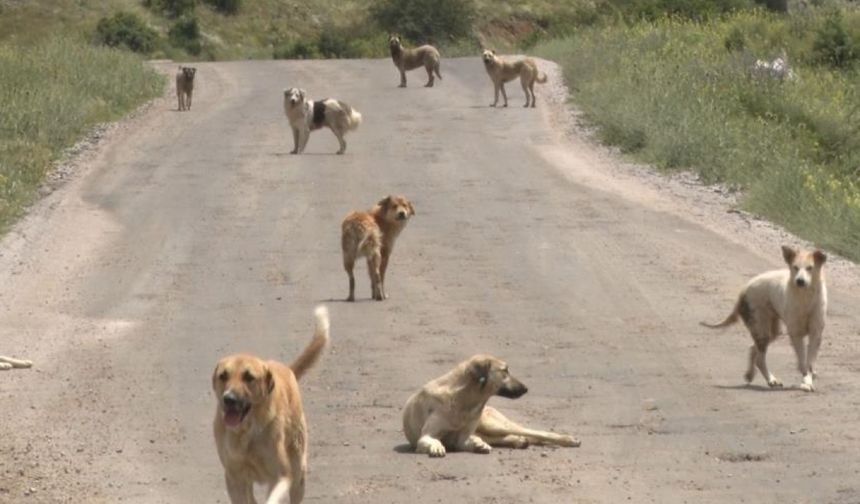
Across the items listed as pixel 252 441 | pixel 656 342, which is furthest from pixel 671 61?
pixel 252 441

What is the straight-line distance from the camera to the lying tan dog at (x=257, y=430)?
8.76 meters

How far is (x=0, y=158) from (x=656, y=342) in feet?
44.1

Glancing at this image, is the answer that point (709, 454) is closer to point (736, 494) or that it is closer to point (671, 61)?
point (736, 494)

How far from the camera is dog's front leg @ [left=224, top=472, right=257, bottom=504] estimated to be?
357 inches

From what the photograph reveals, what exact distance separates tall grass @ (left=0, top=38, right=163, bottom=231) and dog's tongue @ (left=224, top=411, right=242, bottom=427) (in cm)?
1463

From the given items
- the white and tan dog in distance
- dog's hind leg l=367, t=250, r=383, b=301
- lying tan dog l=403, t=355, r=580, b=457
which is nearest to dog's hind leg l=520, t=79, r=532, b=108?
the white and tan dog in distance

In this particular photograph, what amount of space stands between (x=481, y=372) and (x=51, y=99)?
21.5 meters

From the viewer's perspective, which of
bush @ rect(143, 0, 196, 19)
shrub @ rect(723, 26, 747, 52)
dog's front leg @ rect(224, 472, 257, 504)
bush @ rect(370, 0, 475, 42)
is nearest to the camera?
dog's front leg @ rect(224, 472, 257, 504)

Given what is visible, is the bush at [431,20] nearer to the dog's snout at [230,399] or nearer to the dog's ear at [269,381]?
the dog's ear at [269,381]

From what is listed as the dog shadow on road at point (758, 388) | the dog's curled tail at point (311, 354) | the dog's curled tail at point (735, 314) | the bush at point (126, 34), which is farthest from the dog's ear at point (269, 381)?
the bush at point (126, 34)

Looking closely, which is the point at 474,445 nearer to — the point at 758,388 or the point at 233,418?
the point at 758,388

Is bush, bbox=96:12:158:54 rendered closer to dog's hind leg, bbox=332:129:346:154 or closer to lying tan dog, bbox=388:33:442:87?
lying tan dog, bbox=388:33:442:87

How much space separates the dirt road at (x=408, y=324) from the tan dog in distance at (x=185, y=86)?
13.4 feet

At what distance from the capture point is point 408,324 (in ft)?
56.1
